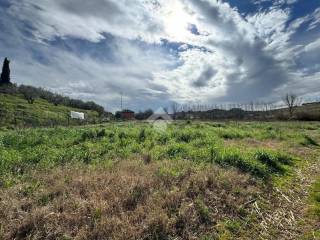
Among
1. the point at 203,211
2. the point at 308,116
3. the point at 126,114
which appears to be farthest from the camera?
the point at 126,114

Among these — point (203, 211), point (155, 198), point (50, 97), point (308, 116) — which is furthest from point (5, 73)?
point (203, 211)

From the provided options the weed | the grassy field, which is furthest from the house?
the weed

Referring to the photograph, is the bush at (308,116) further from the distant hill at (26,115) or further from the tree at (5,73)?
the tree at (5,73)

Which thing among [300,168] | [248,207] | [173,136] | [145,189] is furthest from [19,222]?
[173,136]

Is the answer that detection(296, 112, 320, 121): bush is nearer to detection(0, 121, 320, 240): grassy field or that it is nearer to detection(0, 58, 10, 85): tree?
detection(0, 121, 320, 240): grassy field

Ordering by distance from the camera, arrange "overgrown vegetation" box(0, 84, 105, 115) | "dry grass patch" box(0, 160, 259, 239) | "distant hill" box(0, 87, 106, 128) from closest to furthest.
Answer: "dry grass patch" box(0, 160, 259, 239)
"distant hill" box(0, 87, 106, 128)
"overgrown vegetation" box(0, 84, 105, 115)

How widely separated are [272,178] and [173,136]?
8.38 meters

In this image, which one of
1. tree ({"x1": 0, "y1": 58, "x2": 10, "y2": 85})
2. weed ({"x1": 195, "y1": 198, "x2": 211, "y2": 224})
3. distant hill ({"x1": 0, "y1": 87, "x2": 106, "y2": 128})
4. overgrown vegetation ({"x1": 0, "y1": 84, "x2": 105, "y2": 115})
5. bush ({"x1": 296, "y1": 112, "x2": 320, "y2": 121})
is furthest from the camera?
tree ({"x1": 0, "y1": 58, "x2": 10, "y2": 85})

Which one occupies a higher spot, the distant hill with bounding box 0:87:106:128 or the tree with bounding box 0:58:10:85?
the tree with bounding box 0:58:10:85

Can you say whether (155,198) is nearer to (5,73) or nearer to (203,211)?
(203,211)

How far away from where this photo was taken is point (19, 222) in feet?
16.6

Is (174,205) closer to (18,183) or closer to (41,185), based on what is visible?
(41,185)

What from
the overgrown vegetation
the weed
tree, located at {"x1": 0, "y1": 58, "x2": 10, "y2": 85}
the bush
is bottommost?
the weed

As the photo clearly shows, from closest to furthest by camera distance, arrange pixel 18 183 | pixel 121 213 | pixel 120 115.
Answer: pixel 121 213 → pixel 18 183 → pixel 120 115
